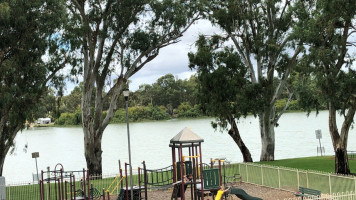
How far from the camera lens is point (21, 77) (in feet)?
88.2

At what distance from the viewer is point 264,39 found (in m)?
33.0

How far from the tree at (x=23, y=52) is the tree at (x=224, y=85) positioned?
1059 centimetres

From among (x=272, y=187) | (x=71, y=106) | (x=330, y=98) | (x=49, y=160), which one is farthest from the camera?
(x=71, y=106)

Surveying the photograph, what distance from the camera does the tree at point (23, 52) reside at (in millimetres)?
24859

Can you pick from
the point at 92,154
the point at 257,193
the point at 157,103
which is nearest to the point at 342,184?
the point at 257,193

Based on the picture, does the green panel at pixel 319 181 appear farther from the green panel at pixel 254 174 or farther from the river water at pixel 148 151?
the river water at pixel 148 151

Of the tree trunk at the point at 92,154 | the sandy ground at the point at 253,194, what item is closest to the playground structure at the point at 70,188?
the sandy ground at the point at 253,194

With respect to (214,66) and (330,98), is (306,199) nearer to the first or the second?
(330,98)

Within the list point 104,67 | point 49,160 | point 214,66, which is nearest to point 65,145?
point 49,160

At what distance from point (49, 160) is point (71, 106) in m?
56.2

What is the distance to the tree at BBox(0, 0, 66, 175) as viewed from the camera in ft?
81.6

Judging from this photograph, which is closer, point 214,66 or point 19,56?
point 19,56

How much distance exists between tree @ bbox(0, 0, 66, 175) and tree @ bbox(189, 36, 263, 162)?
1059 cm

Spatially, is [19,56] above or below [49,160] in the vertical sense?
above
